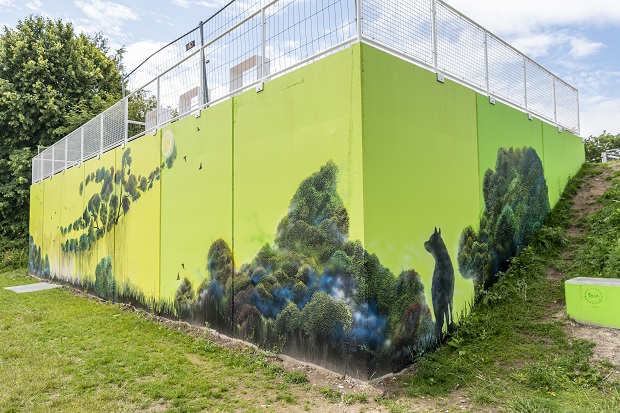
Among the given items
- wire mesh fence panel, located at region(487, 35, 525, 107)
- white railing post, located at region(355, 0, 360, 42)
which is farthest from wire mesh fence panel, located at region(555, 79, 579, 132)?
white railing post, located at region(355, 0, 360, 42)

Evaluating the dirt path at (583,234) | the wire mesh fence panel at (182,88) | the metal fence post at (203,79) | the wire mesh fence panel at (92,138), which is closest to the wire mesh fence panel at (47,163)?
the wire mesh fence panel at (92,138)

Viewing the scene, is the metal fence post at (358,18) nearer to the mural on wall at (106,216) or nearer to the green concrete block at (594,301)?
the green concrete block at (594,301)

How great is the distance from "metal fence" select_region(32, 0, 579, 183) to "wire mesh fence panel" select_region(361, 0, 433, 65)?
0.04ft

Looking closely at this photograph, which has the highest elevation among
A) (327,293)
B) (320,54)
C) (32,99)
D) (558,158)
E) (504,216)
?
(32,99)

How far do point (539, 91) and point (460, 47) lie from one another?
305cm

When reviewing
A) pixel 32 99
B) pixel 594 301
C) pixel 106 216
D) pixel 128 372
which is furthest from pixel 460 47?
pixel 32 99

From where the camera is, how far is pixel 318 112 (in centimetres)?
→ 477

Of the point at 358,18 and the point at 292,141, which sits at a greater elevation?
the point at 358,18

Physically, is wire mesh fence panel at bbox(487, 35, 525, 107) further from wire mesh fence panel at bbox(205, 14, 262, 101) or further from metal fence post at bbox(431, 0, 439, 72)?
wire mesh fence panel at bbox(205, 14, 262, 101)

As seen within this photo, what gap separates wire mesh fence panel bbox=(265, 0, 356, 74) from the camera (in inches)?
185

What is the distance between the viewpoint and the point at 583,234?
22.5ft

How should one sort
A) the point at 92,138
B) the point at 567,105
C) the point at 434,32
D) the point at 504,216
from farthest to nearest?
the point at 92,138 → the point at 567,105 → the point at 504,216 → the point at 434,32

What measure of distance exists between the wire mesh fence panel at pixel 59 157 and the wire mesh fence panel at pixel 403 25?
11484mm

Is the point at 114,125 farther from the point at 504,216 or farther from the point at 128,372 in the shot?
the point at 504,216
